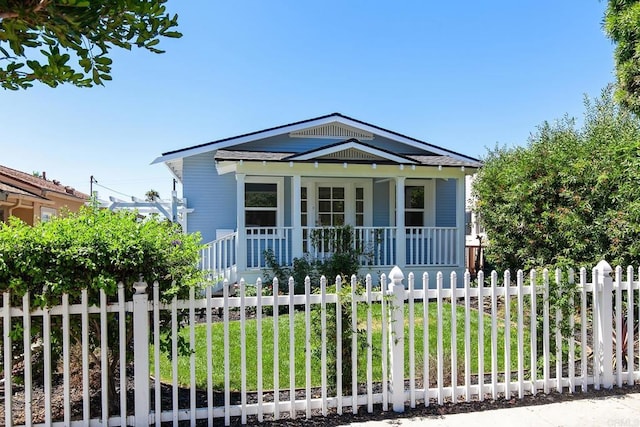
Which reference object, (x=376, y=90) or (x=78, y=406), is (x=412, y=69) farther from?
(x=78, y=406)

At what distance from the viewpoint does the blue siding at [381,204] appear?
1380 cm

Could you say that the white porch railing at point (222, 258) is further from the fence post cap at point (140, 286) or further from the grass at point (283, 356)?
the fence post cap at point (140, 286)

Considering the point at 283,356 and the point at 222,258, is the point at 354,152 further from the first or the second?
the point at 283,356

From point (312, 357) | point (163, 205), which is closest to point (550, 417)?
point (312, 357)

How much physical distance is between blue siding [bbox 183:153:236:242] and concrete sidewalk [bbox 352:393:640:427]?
988 centimetres

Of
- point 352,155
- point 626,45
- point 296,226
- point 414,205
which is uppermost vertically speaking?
point 626,45

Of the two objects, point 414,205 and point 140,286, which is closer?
point 140,286

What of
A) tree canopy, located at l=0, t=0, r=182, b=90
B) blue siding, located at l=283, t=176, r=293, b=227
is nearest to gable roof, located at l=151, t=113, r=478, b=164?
blue siding, located at l=283, t=176, r=293, b=227

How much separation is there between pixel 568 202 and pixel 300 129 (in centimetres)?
803

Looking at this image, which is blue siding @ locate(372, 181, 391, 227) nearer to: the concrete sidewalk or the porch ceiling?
the porch ceiling

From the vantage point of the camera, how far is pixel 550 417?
155 inches

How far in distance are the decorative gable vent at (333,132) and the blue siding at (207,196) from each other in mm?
2589

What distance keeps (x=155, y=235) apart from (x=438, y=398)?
3166 millimetres

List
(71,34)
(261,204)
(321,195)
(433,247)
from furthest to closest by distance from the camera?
(321,195) < (261,204) < (433,247) < (71,34)
